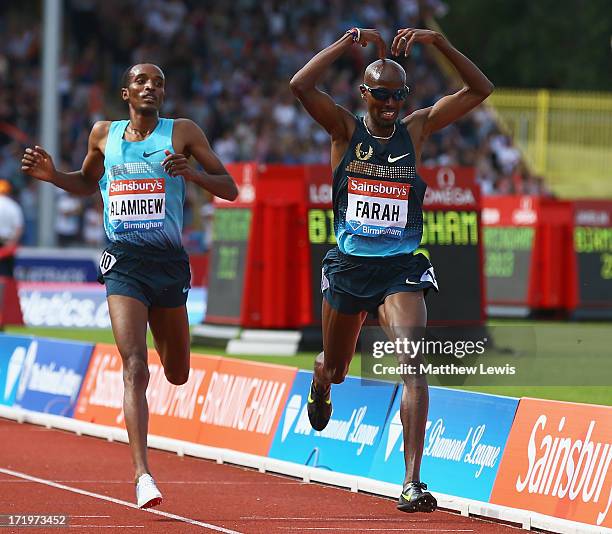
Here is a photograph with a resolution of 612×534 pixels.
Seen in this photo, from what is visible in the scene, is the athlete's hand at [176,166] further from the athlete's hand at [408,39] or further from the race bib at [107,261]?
the athlete's hand at [408,39]

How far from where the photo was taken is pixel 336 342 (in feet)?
28.9

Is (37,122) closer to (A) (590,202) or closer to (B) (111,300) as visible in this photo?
(A) (590,202)

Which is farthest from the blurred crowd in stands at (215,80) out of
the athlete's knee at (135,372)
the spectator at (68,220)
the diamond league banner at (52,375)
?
the athlete's knee at (135,372)

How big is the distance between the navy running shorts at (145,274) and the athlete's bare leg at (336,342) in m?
0.82

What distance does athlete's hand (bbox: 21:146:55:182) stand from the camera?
8742mm

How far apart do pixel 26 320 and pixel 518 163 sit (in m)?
16.7

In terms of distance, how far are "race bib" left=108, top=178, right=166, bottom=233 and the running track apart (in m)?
1.55

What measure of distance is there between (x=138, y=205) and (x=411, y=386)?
1.79 meters

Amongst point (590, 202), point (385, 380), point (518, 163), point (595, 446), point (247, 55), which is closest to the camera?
point (595, 446)

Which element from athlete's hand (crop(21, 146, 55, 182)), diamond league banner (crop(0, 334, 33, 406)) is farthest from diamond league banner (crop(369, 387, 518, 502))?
diamond league banner (crop(0, 334, 33, 406))

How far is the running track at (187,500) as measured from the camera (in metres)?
8.11

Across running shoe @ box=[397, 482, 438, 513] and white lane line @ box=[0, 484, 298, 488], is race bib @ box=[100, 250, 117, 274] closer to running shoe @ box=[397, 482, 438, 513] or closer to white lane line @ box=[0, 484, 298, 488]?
white lane line @ box=[0, 484, 298, 488]

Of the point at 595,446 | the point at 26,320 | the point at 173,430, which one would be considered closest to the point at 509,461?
the point at 595,446

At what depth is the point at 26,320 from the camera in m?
21.3
